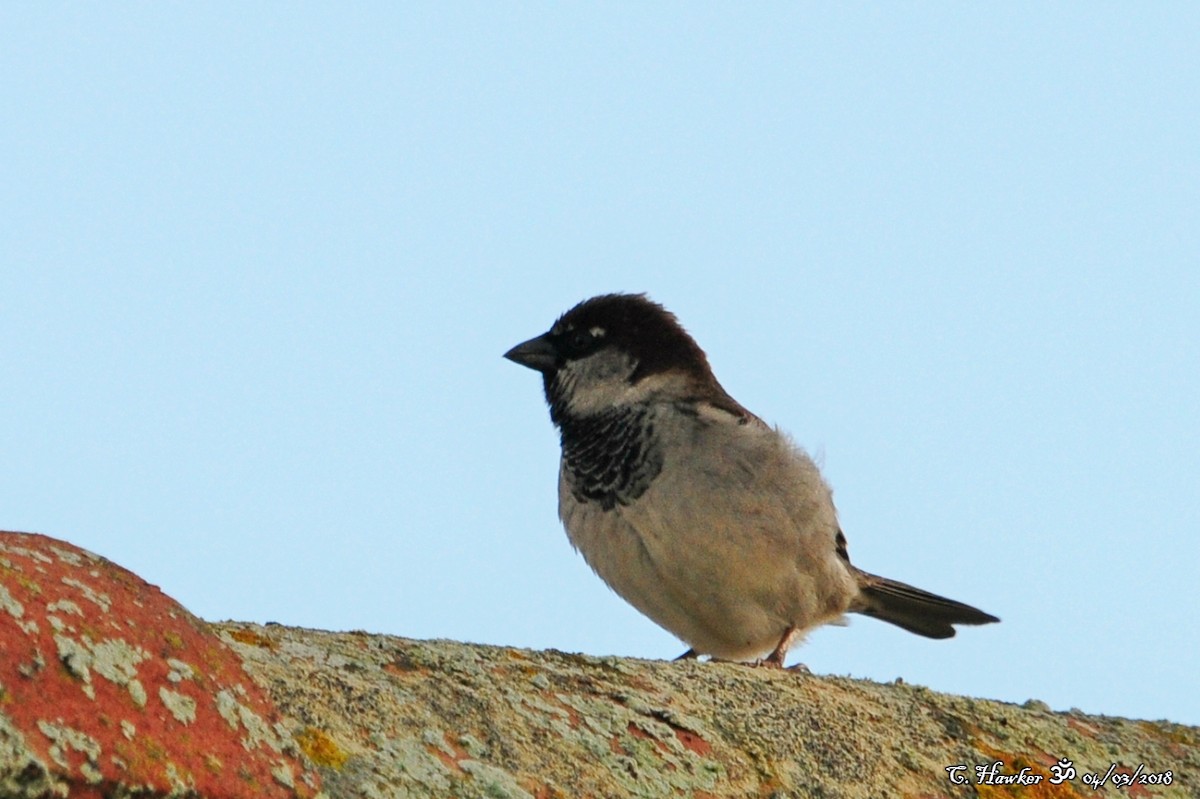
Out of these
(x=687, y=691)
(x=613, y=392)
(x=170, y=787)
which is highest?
(x=613, y=392)

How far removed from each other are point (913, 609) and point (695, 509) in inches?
60.0

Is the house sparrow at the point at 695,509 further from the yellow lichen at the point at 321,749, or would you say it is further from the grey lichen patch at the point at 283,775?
the grey lichen patch at the point at 283,775

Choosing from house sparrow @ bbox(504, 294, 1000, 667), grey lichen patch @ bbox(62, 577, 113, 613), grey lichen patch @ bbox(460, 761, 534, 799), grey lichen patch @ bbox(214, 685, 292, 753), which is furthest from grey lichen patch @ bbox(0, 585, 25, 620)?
house sparrow @ bbox(504, 294, 1000, 667)

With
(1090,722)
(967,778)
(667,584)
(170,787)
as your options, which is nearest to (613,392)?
(667,584)

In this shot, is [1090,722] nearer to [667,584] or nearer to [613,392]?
[667,584]

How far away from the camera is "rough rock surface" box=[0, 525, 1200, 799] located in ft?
5.91

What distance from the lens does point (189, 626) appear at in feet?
7.02

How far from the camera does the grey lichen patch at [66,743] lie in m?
1.67

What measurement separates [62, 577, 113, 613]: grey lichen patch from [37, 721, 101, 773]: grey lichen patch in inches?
12.2

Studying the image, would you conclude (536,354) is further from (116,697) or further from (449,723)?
(116,697)

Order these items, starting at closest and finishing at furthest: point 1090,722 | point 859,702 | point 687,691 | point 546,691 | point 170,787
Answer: point 170,787
point 546,691
point 687,691
point 859,702
point 1090,722

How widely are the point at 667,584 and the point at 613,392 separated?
0.82 meters

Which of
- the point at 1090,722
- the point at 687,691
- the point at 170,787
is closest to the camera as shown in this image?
the point at 170,787

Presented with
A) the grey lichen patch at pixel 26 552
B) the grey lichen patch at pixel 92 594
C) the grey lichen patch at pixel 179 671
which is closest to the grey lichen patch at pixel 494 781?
the grey lichen patch at pixel 179 671
